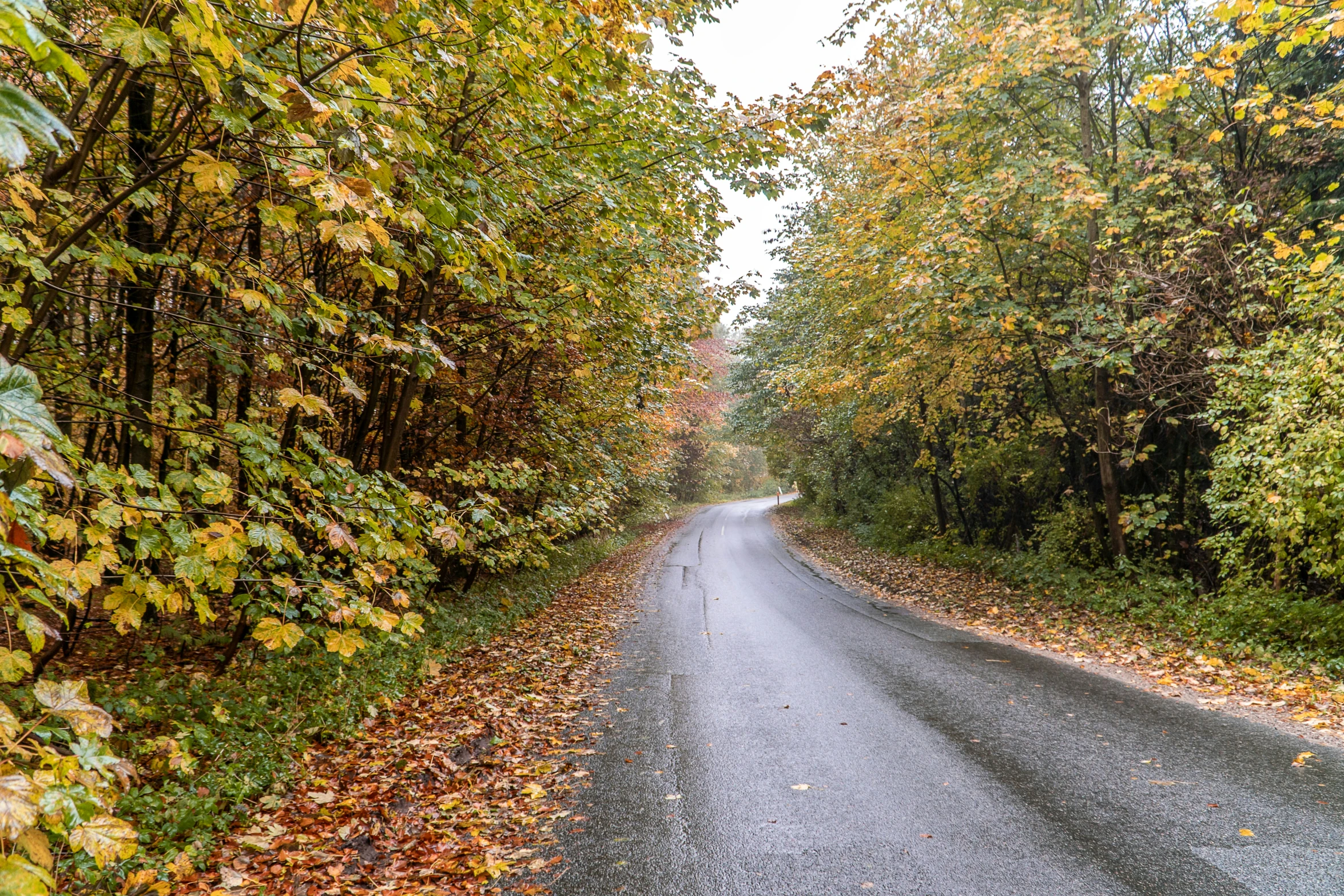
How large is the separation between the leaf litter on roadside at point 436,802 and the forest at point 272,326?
331 mm

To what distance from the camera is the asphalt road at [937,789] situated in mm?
3430

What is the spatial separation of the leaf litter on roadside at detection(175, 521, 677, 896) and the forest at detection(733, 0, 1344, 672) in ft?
22.7

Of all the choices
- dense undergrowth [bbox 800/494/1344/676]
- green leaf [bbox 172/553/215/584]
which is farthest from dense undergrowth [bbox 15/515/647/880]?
dense undergrowth [bbox 800/494/1344/676]

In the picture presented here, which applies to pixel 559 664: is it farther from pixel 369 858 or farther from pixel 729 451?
pixel 729 451

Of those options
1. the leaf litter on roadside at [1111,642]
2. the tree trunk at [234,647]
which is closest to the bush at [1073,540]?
the leaf litter on roadside at [1111,642]

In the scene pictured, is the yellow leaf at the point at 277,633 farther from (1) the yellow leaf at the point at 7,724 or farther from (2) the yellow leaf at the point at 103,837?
(1) the yellow leaf at the point at 7,724

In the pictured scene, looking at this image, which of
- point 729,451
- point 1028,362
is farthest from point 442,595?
point 729,451

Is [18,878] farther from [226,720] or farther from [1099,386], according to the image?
[1099,386]

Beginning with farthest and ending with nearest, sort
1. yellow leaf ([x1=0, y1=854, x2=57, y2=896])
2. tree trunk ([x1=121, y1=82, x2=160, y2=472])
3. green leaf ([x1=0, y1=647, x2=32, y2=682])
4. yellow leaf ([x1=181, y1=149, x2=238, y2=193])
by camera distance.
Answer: tree trunk ([x1=121, y1=82, x2=160, y2=472]) → yellow leaf ([x1=181, y1=149, x2=238, y2=193]) → green leaf ([x1=0, y1=647, x2=32, y2=682]) → yellow leaf ([x1=0, y1=854, x2=57, y2=896])

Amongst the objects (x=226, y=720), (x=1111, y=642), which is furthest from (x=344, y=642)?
(x=1111, y=642)

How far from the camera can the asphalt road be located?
343cm

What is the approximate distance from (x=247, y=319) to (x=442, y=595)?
22.8 ft

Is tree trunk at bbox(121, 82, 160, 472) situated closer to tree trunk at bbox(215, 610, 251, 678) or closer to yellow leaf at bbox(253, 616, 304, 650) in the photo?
tree trunk at bbox(215, 610, 251, 678)

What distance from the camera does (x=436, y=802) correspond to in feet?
14.4
